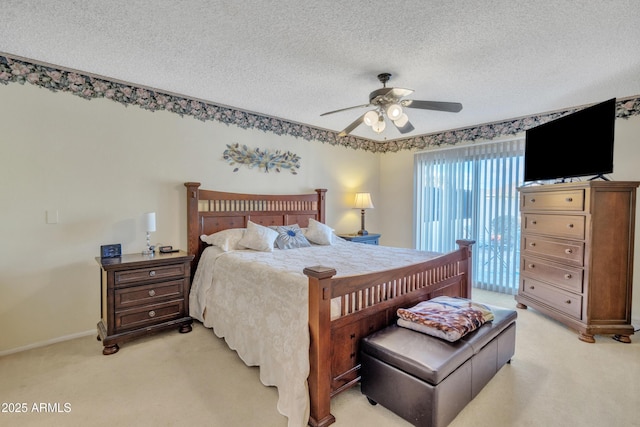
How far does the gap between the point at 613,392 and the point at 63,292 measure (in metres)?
4.57

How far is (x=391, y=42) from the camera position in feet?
7.42

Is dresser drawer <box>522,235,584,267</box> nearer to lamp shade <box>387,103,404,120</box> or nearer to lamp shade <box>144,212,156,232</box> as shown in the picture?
lamp shade <box>387,103,404,120</box>

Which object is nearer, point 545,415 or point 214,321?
point 545,415

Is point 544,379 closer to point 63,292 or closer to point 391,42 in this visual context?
point 391,42

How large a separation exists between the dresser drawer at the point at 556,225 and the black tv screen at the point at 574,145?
45cm

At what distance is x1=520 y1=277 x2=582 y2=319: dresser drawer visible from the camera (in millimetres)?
3025

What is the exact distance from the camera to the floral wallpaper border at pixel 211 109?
268 cm

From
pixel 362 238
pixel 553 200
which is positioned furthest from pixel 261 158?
pixel 553 200

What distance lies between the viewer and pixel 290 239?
3.71 m

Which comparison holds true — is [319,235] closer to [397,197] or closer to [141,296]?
[141,296]

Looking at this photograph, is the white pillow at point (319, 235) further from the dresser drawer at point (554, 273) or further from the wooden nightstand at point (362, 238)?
the dresser drawer at point (554, 273)

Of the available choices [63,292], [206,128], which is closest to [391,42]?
[206,128]

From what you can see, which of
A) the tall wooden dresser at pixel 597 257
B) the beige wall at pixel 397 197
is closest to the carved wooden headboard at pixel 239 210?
the beige wall at pixel 397 197

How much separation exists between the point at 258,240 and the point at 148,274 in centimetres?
110
